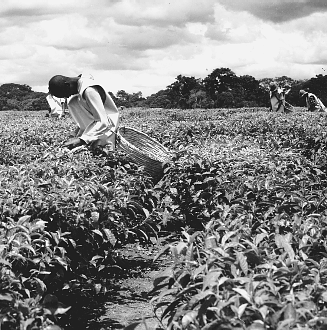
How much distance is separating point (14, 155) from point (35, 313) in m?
3.40

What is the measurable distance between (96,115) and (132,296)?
1.82 metres

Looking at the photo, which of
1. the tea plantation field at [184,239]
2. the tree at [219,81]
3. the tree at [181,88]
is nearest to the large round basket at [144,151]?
the tea plantation field at [184,239]

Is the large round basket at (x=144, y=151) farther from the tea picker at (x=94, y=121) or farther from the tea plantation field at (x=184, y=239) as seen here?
the tea plantation field at (x=184, y=239)

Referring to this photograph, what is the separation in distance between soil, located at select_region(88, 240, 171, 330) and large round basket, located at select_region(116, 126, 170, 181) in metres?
0.73

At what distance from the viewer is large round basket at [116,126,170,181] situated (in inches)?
198

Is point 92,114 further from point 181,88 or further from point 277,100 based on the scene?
point 181,88

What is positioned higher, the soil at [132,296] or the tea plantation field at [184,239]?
the tea plantation field at [184,239]

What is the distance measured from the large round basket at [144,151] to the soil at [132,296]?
2.41ft

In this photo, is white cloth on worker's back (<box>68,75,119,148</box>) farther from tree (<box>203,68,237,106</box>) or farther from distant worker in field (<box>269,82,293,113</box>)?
tree (<box>203,68,237,106</box>)

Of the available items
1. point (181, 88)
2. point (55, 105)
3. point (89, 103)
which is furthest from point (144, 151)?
point (181, 88)

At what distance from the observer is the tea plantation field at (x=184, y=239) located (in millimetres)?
1734

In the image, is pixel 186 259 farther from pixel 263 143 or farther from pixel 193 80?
pixel 193 80

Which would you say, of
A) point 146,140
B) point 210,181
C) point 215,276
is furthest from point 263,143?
point 215,276

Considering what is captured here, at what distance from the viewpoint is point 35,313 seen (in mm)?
1924
